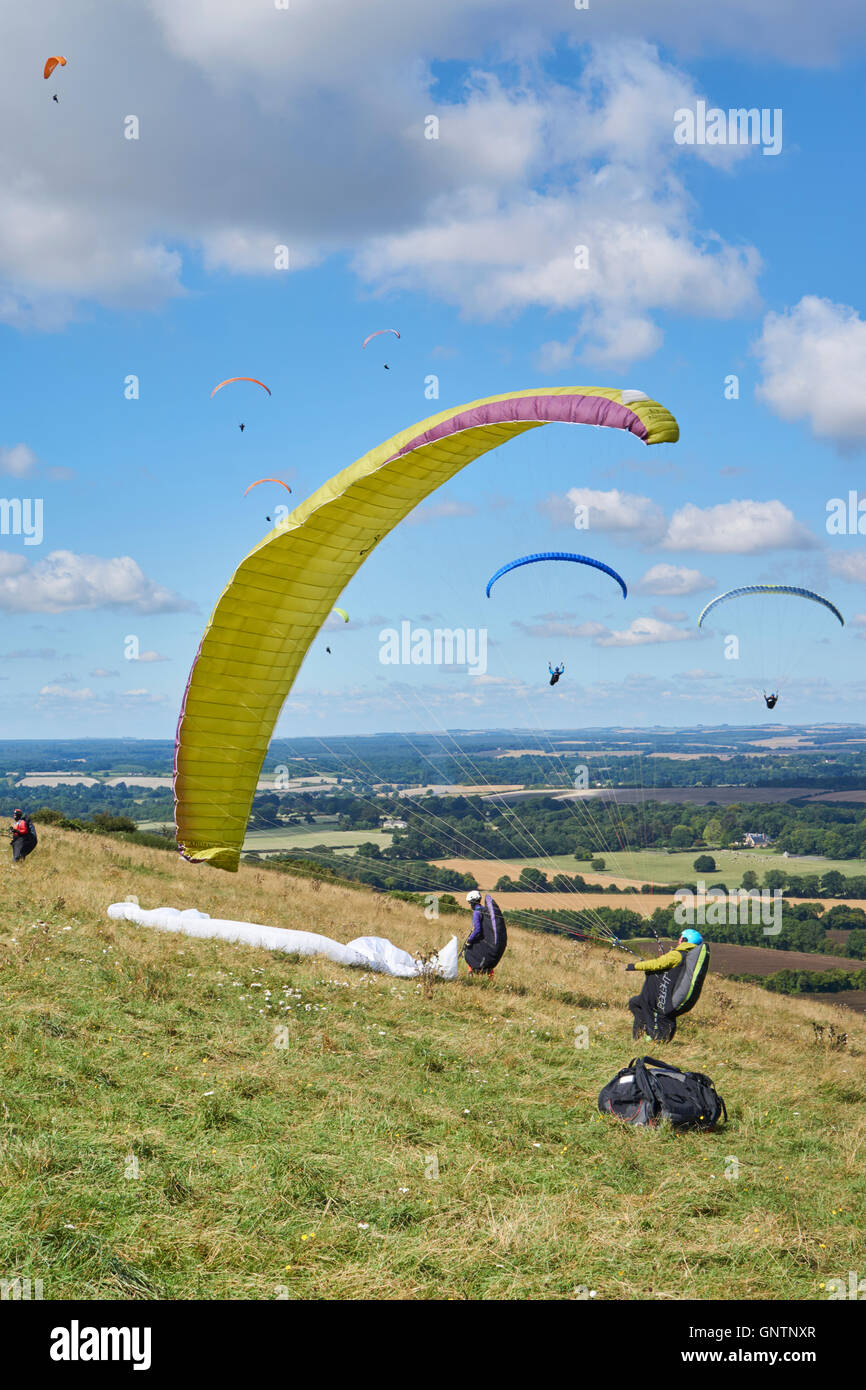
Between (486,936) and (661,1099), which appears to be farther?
(486,936)

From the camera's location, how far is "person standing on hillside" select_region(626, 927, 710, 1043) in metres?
10.1

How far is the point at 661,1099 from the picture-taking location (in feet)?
25.4

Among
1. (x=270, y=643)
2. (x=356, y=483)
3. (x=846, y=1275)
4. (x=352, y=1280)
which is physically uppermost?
(x=356, y=483)

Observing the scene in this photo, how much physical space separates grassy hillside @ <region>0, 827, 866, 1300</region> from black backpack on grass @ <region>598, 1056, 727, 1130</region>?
0.69ft

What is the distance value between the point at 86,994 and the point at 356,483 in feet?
19.9

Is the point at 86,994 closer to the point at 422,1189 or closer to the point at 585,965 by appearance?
the point at 422,1189

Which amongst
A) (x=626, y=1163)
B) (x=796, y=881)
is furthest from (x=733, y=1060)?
(x=796, y=881)

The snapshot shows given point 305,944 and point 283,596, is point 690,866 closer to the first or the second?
point 305,944

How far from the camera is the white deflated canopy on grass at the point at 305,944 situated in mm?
12195

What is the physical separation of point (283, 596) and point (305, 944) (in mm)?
4804

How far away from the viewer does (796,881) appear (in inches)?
2388

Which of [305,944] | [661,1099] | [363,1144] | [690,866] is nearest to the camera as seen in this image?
[363,1144]

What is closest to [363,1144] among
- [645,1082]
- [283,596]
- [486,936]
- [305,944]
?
[645,1082]

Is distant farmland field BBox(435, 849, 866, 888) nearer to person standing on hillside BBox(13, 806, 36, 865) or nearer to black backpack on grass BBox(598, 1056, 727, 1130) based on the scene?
person standing on hillside BBox(13, 806, 36, 865)
